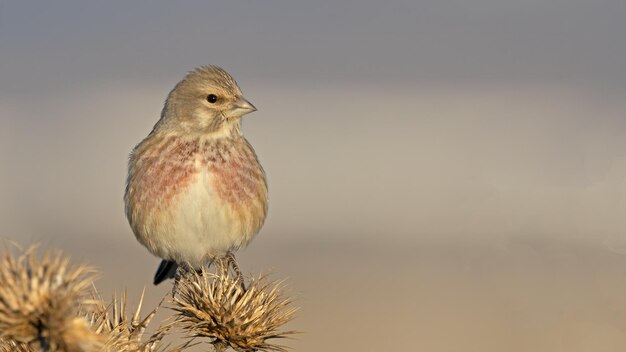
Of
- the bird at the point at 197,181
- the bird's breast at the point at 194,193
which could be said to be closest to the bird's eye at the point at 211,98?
the bird at the point at 197,181

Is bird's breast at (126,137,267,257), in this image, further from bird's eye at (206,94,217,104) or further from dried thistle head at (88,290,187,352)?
dried thistle head at (88,290,187,352)

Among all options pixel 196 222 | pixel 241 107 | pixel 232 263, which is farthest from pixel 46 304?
pixel 241 107

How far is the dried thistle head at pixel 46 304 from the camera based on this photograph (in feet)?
6.12

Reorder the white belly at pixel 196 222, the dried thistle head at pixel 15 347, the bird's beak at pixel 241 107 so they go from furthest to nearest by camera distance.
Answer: the bird's beak at pixel 241 107 < the white belly at pixel 196 222 < the dried thistle head at pixel 15 347

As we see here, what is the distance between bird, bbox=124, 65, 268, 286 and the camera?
197 inches

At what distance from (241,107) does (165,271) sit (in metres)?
1.02

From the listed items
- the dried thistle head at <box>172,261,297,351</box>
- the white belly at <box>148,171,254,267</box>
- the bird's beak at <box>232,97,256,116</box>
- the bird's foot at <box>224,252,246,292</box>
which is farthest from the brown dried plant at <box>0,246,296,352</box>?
the bird's beak at <box>232,97,256,116</box>

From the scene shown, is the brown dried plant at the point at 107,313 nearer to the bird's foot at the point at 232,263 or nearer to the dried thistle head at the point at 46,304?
the dried thistle head at the point at 46,304

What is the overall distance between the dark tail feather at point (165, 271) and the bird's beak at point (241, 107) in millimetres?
919

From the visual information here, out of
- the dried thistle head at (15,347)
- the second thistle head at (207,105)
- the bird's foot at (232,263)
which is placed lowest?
the dried thistle head at (15,347)

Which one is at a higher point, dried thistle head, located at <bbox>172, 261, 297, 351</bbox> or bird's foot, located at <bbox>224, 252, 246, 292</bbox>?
bird's foot, located at <bbox>224, 252, 246, 292</bbox>

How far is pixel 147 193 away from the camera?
5035 mm

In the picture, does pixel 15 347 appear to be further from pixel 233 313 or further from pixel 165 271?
pixel 165 271

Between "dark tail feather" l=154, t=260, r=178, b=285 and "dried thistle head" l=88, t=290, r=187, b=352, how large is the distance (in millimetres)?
2477
